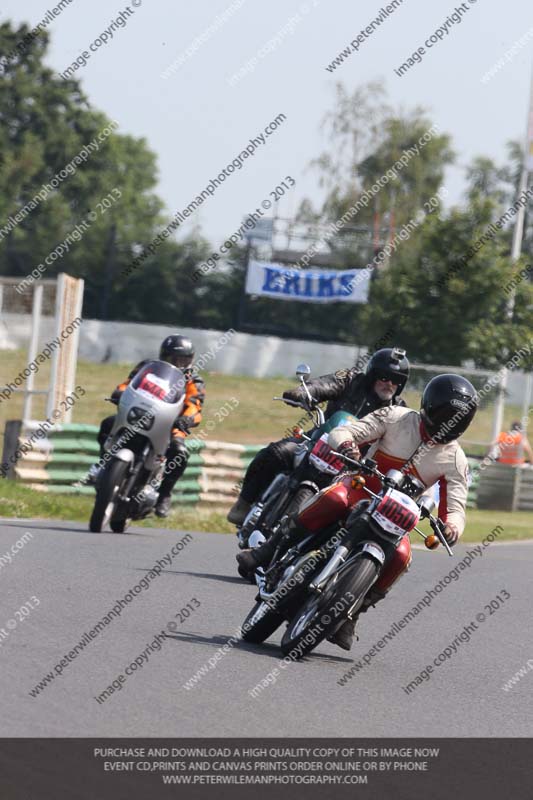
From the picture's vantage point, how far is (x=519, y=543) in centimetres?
1934

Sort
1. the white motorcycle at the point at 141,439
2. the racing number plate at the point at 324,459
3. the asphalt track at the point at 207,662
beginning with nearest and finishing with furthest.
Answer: the asphalt track at the point at 207,662 → the racing number plate at the point at 324,459 → the white motorcycle at the point at 141,439

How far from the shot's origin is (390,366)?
9.55 meters

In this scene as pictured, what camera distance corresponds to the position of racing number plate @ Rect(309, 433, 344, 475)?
8930 mm

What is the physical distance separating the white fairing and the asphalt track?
1004 mm

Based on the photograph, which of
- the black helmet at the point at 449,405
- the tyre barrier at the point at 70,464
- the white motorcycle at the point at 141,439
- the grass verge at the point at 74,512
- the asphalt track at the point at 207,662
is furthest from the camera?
the tyre barrier at the point at 70,464

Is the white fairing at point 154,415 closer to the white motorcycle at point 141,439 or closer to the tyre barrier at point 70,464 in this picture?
the white motorcycle at point 141,439

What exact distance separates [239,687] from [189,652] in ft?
2.47

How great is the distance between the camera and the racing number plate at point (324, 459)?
893 cm

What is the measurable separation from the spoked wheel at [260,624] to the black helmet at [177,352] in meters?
5.13

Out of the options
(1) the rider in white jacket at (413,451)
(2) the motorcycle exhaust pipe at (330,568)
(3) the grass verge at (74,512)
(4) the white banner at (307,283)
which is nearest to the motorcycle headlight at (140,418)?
(3) the grass verge at (74,512)

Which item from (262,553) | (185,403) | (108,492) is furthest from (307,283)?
(262,553)

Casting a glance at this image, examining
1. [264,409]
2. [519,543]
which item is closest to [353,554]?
[519,543]

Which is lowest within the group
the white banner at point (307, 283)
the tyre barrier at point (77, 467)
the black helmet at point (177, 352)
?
the white banner at point (307, 283)

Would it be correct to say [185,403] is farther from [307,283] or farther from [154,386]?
[307,283]
